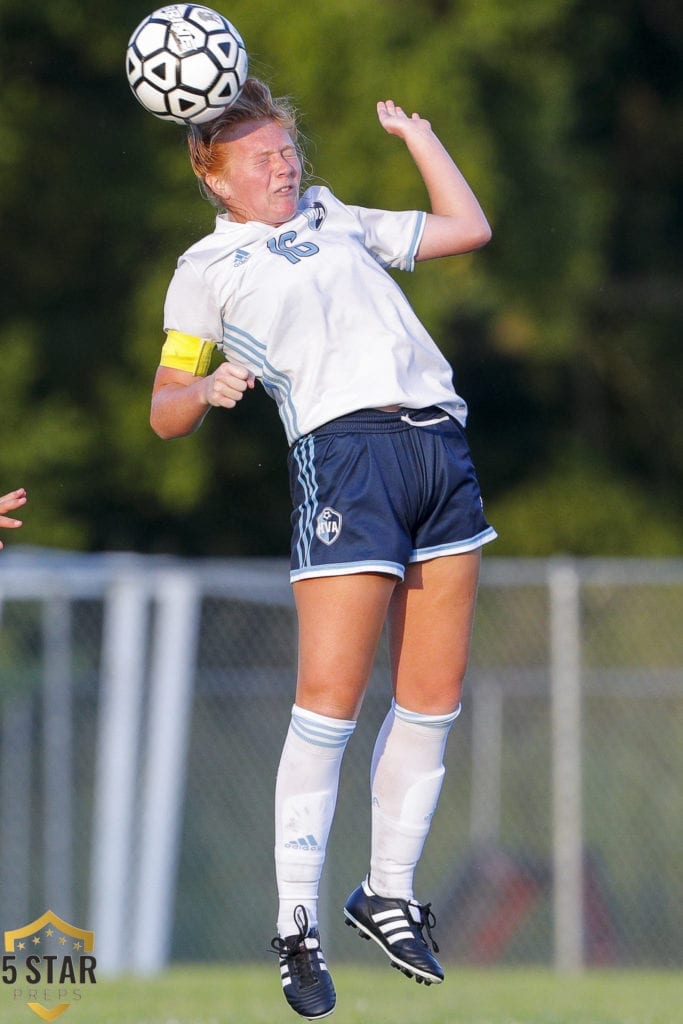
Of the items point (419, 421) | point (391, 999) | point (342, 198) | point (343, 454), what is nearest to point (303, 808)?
point (343, 454)

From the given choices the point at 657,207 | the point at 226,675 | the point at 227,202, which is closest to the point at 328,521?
the point at 227,202

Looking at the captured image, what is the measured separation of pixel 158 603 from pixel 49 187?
5.63m

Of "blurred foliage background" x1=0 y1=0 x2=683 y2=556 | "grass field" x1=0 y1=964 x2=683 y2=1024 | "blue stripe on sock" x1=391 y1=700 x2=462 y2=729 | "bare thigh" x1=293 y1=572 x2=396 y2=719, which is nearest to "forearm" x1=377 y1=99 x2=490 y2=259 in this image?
"bare thigh" x1=293 y1=572 x2=396 y2=719

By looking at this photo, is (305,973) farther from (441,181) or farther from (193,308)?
(441,181)

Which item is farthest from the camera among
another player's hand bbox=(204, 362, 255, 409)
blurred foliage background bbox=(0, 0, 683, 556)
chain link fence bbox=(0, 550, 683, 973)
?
blurred foliage background bbox=(0, 0, 683, 556)

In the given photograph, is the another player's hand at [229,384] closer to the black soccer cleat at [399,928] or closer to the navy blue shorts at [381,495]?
the navy blue shorts at [381,495]

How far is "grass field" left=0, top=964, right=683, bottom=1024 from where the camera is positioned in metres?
5.52

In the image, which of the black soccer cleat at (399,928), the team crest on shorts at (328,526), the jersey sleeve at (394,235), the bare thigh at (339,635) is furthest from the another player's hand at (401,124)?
the black soccer cleat at (399,928)

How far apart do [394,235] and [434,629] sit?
1046mm

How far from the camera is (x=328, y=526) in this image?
13.3ft

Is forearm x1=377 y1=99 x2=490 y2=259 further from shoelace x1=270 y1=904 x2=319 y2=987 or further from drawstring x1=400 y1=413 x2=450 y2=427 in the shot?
shoelace x1=270 y1=904 x2=319 y2=987

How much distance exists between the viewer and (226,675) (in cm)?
1056

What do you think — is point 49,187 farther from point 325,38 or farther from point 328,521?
point 328,521

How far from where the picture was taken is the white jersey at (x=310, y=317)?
4.13 m
